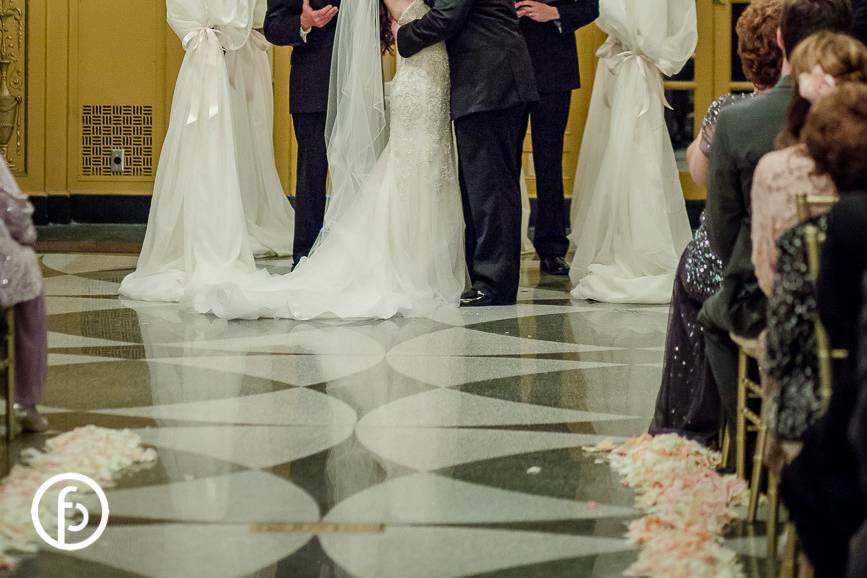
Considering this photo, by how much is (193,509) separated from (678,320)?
1363 mm

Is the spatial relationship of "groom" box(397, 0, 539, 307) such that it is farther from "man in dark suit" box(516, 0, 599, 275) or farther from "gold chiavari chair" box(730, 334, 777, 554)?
"gold chiavari chair" box(730, 334, 777, 554)

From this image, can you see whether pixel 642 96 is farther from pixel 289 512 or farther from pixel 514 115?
pixel 289 512

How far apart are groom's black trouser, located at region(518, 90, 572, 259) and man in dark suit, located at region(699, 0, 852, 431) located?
13.2ft

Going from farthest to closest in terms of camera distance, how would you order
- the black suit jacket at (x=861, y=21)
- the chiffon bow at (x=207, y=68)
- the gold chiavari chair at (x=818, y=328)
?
1. the chiffon bow at (x=207, y=68)
2. the black suit jacket at (x=861, y=21)
3. the gold chiavari chair at (x=818, y=328)

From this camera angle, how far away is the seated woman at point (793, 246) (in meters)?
2.30

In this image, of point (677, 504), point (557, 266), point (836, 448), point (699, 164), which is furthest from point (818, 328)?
point (557, 266)

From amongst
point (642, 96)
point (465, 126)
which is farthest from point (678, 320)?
point (642, 96)

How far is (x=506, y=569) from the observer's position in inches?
99.7

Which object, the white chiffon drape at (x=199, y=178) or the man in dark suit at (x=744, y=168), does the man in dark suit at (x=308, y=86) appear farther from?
the man in dark suit at (x=744, y=168)

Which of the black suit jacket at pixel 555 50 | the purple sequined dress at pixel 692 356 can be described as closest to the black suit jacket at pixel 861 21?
the purple sequined dress at pixel 692 356

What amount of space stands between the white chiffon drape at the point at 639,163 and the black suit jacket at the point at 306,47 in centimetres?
145

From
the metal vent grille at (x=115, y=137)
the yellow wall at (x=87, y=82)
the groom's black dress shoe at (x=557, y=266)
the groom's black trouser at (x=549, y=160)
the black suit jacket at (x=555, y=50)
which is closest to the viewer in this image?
the black suit jacket at (x=555, y=50)

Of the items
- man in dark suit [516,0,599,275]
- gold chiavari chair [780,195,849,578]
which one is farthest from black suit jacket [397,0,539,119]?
gold chiavari chair [780,195,849,578]

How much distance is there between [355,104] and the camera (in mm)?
5879
